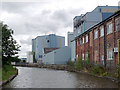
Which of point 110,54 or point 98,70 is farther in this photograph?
point 110,54

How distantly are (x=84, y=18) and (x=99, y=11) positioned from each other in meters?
3.34

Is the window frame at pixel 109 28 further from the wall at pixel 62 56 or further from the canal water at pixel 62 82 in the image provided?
the wall at pixel 62 56

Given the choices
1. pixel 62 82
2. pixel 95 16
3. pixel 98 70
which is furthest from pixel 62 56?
pixel 62 82

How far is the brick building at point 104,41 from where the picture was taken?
19.9 metres

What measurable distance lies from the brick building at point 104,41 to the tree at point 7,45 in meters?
11.2

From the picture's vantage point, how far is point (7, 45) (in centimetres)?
2406

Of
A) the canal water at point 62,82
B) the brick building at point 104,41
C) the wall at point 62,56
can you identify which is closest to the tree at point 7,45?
the canal water at point 62,82

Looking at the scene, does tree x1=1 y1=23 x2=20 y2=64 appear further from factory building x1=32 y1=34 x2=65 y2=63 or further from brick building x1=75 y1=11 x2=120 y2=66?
factory building x1=32 y1=34 x2=65 y2=63

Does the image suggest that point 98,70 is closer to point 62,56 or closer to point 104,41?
point 104,41

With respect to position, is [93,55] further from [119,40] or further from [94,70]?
[119,40]

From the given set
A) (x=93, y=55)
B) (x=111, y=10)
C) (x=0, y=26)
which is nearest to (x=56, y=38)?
(x=111, y=10)

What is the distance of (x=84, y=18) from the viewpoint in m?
38.1

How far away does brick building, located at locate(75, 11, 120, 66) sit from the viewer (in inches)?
784

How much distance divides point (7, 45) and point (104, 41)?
12166 mm
